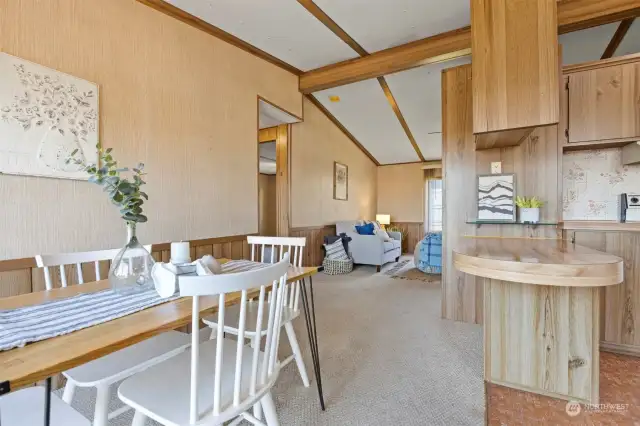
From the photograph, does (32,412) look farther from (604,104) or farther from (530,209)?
(604,104)

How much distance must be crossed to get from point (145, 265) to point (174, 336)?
0.42m

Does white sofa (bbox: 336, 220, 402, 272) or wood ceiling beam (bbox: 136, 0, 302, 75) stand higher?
wood ceiling beam (bbox: 136, 0, 302, 75)

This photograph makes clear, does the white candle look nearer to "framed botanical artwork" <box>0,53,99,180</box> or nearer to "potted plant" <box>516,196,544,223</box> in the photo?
"framed botanical artwork" <box>0,53,99,180</box>

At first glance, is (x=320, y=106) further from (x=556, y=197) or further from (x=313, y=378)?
(x=313, y=378)

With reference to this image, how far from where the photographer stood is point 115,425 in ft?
5.06

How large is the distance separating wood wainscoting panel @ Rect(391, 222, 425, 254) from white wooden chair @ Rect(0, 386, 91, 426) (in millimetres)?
7778

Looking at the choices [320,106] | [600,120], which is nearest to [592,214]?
[600,120]

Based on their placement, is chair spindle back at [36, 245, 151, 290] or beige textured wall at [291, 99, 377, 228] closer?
chair spindle back at [36, 245, 151, 290]

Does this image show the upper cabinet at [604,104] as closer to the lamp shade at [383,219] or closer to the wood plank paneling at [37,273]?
the wood plank paneling at [37,273]

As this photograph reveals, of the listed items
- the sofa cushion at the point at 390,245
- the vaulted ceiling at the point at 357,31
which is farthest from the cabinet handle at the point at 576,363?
the sofa cushion at the point at 390,245

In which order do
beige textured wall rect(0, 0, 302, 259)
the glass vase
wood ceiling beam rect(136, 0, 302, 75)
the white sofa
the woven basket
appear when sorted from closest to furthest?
the glass vase → beige textured wall rect(0, 0, 302, 259) → wood ceiling beam rect(136, 0, 302, 75) → the woven basket → the white sofa

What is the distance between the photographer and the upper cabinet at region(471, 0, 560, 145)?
179 centimetres

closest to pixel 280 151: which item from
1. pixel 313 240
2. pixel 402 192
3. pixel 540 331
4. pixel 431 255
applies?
pixel 313 240

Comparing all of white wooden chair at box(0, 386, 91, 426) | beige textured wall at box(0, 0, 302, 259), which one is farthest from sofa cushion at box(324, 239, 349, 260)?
white wooden chair at box(0, 386, 91, 426)
